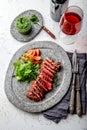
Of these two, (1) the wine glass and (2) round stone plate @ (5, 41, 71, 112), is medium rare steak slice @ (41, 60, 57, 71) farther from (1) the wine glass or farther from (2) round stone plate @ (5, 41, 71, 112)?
(1) the wine glass

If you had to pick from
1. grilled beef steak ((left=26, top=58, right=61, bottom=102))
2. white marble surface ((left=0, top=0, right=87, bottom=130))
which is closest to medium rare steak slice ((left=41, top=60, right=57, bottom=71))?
grilled beef steak ((left=26, top=58, right=61, bottom=102))

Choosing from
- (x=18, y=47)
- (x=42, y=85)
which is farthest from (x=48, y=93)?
(x=18, y=47)

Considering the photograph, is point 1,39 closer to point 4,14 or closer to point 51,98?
point 4,14

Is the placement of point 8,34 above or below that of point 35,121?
above

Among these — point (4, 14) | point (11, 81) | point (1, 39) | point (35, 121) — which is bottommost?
point (35, 121)

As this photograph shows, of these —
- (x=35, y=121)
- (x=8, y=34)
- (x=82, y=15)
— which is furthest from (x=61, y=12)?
(x=35, y=121)

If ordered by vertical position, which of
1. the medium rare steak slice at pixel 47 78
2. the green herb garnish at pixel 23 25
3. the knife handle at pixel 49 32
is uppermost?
the green herb garnish at pixel 23 25

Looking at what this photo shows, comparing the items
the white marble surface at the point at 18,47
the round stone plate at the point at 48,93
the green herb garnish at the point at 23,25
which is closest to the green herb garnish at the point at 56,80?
the round stone plate at the point at 48,93

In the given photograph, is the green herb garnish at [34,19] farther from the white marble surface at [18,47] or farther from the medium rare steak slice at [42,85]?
the medium rare steak slice at [42,85]
